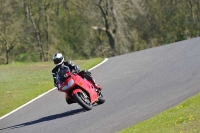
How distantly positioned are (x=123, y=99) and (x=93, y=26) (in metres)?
34.1

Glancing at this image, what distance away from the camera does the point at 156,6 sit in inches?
1939

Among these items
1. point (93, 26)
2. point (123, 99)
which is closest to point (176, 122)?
point (123, 99)

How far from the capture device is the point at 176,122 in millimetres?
9445

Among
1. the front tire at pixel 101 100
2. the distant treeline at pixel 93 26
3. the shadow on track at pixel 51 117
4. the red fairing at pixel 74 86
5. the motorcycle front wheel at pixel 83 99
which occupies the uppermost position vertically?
the red fairing at pixel 74 86

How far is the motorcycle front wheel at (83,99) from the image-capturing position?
Result: 13.3m

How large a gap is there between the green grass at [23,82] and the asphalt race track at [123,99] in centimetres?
91

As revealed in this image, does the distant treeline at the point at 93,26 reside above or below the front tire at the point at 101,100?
below

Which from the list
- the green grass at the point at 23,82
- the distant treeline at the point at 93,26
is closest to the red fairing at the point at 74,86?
the green grass at the point at 23,82

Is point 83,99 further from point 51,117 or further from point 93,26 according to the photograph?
point 93,26

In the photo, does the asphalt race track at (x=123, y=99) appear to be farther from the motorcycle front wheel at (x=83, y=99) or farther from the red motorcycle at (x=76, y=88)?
the red motorcycle at (x=76, y=88)

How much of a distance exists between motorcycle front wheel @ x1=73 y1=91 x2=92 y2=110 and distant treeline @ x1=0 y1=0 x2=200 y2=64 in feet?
107

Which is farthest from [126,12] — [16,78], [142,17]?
[16,78]

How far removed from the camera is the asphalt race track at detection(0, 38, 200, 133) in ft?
39.4

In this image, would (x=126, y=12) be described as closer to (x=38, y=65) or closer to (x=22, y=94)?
(x=38, y=65)
